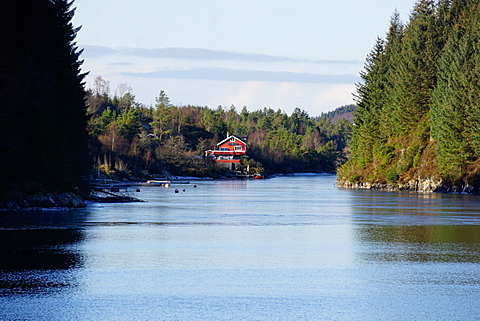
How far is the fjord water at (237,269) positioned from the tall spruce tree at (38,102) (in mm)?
3520

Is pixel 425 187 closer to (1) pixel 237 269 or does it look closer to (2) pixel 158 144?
(1) pixel 237 269

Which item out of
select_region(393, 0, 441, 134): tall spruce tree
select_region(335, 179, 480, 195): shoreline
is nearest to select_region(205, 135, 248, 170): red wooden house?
select_region(335, 179, 480, 195): shoreline

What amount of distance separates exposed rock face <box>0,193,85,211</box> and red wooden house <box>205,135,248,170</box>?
108 m

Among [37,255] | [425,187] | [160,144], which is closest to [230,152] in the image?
[160,144]

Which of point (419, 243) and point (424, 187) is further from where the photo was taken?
point (424, 187)

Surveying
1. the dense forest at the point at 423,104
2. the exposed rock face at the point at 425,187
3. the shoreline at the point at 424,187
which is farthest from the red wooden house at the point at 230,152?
the exposed rock face at the point at 425,187

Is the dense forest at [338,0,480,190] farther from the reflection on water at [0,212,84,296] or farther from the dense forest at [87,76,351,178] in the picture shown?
the reflection on water at [0,212,84,296]

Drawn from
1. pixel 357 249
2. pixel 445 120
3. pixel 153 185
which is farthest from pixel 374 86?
pixel 357 249

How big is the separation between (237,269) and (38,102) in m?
25.7

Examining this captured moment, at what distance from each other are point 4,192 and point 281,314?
30.2m

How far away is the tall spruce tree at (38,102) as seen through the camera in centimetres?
3903

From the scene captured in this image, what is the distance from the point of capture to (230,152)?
159m

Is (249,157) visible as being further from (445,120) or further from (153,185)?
(445,120)

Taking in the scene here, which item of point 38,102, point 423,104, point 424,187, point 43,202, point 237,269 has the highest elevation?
point 423,104
